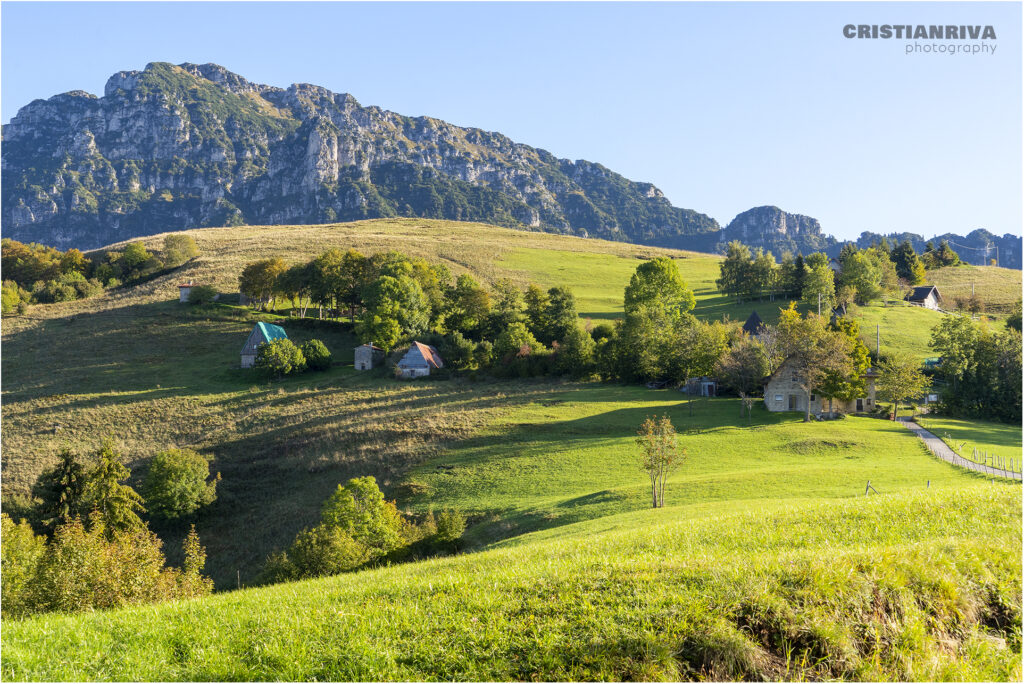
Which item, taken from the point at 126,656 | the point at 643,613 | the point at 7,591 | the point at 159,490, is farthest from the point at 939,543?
the point at 159,490

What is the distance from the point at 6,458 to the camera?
5006 centimetres

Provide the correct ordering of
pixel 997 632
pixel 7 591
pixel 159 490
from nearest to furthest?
pixel 997 632 → pixel 7 591 → pixel 159 490

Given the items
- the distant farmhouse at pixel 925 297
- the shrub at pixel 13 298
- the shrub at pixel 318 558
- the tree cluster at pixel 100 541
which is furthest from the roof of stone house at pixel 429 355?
the distant farmhouse at pixel 925 297

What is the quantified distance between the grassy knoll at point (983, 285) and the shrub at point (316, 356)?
10455 centimetres

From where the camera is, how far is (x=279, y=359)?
70812 millimetres

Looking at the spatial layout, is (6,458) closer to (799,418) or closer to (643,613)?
(643,613)

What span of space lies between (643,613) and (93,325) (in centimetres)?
10380

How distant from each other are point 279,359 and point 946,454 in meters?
66.6

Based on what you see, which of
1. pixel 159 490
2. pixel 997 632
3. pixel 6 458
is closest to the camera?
pixel 997 632

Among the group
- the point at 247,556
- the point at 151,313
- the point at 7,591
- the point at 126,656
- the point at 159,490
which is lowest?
the point at 247,556

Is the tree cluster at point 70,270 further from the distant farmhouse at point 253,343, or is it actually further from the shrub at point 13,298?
the distant farmhouse at point 253,343

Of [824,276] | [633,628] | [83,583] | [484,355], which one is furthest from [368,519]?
[824,276]

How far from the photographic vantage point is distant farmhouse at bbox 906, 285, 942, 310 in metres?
102

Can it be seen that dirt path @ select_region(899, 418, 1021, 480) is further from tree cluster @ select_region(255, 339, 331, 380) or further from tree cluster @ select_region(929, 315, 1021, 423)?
tree cluster @ select_region(255, 339, 331, 380)
